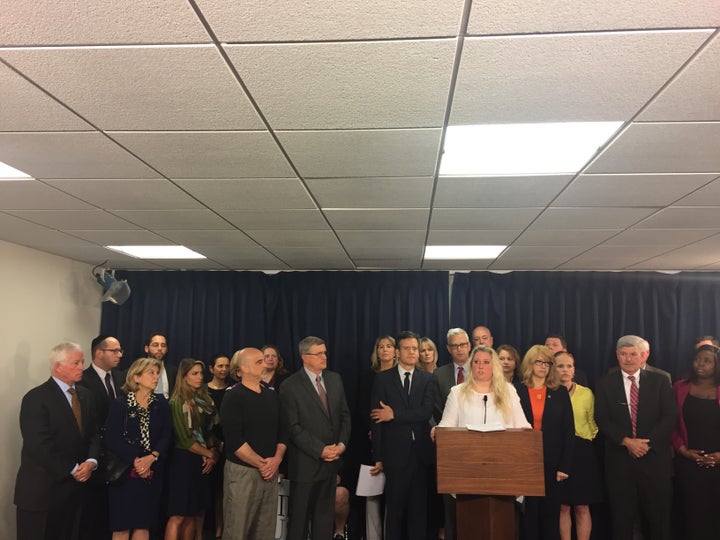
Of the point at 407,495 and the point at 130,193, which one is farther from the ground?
the point at 130,193

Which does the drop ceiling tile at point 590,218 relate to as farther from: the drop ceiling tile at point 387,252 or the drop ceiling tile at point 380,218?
the drop ceiling tile at point 387,252

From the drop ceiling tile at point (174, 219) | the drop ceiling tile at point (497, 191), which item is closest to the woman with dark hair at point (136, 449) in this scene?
the drop ceiling tile at point (174, 219)

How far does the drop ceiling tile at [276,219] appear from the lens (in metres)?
3.08

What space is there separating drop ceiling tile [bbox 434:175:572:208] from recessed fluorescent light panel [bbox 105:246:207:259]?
2539 millimetres

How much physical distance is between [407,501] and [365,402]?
3.04 ft

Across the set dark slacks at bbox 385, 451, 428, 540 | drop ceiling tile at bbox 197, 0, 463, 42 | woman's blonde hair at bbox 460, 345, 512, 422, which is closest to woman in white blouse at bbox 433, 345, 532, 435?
woman's blonde hair at bbox 460, 345, 512, 422

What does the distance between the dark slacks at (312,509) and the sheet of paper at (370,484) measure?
29 centimetres

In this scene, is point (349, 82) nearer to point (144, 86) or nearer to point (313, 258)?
point (144, 86)

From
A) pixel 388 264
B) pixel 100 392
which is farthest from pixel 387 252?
pixel 100 392

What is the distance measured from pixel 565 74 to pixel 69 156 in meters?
1.96

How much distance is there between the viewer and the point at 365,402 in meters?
4.34

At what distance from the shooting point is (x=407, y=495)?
11.8 ft

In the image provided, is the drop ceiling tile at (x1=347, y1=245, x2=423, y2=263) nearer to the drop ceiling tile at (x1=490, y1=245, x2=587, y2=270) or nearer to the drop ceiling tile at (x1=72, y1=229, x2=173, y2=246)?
the drop ceiling tile at (x1=490, y1=245, x2=587, y2=270)

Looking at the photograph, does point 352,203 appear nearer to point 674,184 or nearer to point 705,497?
point 674,184
